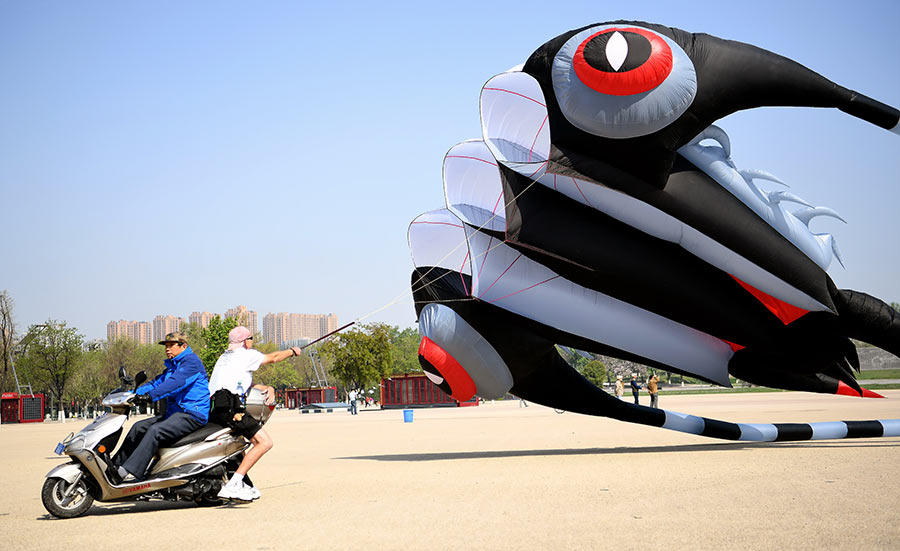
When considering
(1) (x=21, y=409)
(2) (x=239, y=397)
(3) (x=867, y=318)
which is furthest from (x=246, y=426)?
(1) (x=21, y=409)

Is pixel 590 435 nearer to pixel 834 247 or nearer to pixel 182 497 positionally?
pixel 834 247

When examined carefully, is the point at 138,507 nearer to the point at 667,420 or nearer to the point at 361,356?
the point at 667,420

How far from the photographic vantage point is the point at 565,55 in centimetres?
1094

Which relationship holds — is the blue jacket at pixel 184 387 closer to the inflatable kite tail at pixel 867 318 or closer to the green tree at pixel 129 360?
the inflatable kite tail at pixel 867 318

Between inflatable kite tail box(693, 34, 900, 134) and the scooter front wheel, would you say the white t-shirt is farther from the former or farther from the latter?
inflatable kite tail box(693, 34, 900, 134)

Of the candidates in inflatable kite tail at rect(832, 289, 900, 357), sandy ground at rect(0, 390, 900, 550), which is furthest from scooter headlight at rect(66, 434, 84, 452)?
inflatable kite tail at rect(832, 289, 900, 357)

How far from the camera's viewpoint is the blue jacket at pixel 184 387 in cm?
834

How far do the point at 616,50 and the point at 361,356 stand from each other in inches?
1928

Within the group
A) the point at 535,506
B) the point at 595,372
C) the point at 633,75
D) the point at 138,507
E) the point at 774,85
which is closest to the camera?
the point at 535,506

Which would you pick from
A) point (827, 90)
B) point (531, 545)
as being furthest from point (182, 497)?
point (827, 90)

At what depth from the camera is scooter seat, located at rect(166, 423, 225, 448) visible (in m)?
8.34

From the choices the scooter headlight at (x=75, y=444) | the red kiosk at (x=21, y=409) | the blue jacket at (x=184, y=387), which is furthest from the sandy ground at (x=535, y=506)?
the red kiosk at (x=21, y=409)

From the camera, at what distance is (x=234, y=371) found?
8602 mm

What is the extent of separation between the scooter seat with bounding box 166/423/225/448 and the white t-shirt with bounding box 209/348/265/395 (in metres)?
0.37
